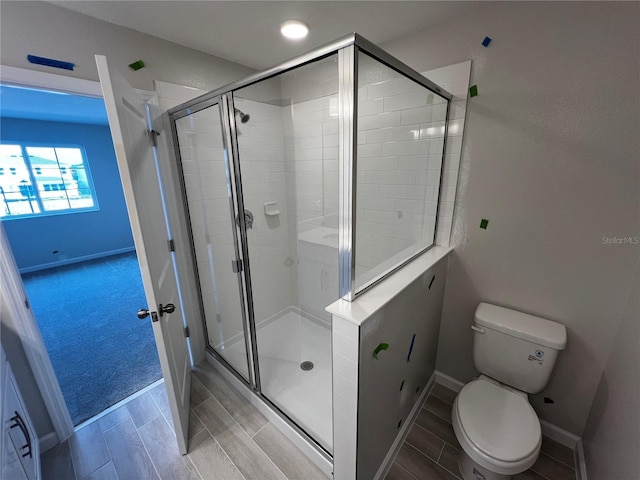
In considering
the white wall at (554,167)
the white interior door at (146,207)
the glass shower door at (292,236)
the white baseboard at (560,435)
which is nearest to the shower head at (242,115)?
the glass shower door at (292,236)

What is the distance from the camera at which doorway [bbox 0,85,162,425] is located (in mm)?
2045

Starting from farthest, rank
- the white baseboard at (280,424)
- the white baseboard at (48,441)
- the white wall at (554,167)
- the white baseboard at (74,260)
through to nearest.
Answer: the white baseboard at (74,260) → the white baseboard at (48,441) → the white baseboard at (280,424) → the white wall at (554,167)

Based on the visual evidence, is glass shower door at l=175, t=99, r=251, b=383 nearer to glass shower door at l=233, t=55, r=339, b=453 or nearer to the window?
glass shower door at l=233, t=55, r=339, b=453

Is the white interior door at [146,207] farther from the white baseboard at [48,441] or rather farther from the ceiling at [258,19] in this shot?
the white baseboard at [48,441]

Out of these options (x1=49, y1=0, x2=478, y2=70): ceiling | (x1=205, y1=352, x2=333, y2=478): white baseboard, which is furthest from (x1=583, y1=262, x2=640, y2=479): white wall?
(x1=49, y1=0, x2=478, y2=70): ceiling

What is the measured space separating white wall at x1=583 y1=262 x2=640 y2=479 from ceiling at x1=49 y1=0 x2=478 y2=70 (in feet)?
5.38

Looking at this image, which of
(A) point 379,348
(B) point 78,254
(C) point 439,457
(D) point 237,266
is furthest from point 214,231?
(B) point 78,254

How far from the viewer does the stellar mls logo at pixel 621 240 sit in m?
1.14

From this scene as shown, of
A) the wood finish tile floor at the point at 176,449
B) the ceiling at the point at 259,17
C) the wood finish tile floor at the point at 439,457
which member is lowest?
the wood finish tile floor at the point at 439,457

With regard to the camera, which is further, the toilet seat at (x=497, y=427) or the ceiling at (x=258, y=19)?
the ceiling at (x=258, y=19)

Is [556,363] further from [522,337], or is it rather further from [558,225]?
[558,225]

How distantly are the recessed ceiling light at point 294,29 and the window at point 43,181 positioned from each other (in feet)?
16.2

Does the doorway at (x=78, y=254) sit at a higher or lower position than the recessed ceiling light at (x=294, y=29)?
lower

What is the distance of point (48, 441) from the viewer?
4.83 feet
